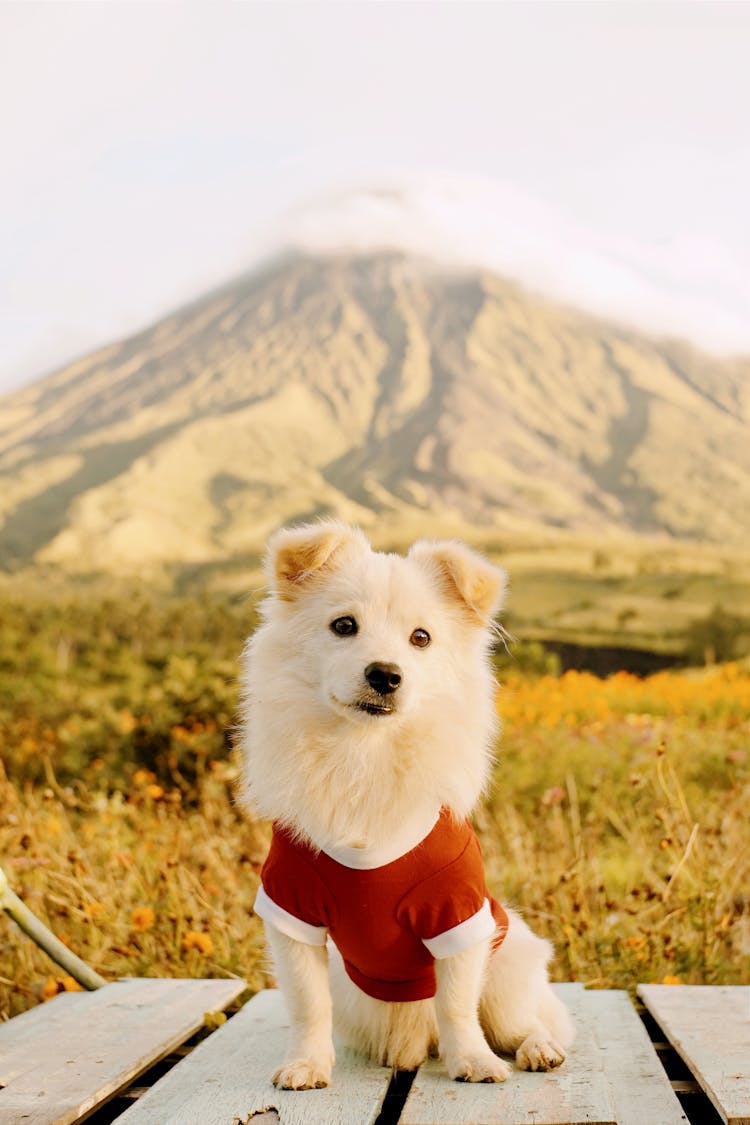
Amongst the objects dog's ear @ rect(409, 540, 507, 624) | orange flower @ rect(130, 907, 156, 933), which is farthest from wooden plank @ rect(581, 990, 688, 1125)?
orange flower @ rect(130, 907, 156, 933)

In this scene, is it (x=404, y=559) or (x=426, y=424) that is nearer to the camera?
(x=404, y=559)

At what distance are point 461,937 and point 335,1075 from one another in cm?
47

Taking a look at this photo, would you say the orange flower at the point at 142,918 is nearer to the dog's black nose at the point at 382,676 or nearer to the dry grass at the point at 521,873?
the dry grass at the point at 521,873

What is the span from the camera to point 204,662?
26.2 ft

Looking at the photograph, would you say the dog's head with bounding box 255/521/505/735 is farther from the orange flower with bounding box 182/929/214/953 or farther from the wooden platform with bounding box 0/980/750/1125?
the orange flower with bounding box 182/929/214/953

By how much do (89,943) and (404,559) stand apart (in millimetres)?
2663

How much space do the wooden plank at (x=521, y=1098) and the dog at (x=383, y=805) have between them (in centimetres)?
5

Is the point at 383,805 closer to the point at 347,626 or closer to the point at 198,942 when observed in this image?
the point at 347,626

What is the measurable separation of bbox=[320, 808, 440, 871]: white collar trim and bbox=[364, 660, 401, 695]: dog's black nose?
1.28 ft

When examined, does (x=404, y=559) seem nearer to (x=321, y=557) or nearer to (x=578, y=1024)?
(x=321, y=557)

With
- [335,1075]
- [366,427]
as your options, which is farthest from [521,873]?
[366,427]

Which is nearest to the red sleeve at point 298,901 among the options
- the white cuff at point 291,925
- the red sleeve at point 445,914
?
the white cuff at point 291,925

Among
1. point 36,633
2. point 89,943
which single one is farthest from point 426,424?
point 89,943

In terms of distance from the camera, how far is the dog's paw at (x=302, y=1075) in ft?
8.39
